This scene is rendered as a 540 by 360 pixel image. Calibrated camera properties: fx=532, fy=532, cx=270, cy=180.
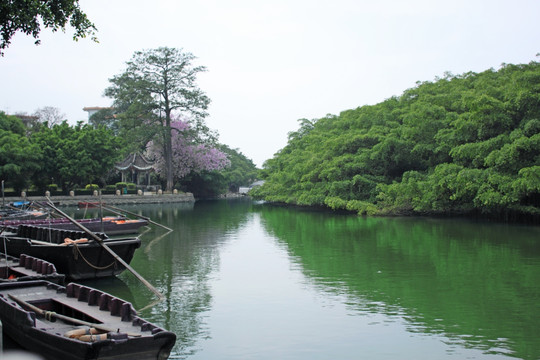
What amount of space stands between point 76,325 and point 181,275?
613cm

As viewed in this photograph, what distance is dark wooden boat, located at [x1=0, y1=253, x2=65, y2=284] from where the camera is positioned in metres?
9.09

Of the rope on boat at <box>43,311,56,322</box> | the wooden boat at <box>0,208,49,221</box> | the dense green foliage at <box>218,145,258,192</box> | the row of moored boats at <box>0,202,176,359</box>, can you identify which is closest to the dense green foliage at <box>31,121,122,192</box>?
→ the wooden boat at <box>0,208,49,221</box>

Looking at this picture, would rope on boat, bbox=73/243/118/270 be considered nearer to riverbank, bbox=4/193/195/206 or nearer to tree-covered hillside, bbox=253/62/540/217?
tree-covered hillside, bbox=253/62/540/217

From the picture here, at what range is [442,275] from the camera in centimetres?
1248

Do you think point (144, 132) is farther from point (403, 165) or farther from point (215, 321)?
point (215, 321)

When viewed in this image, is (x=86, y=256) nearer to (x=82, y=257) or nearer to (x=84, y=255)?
(x=84, y=255)

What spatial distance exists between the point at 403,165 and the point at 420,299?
2074cm

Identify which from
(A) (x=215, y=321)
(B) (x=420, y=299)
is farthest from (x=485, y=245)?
(A) (x=215, y=321)

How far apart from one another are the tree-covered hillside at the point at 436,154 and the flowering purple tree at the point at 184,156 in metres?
10.4

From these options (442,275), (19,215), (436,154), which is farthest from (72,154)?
(442,275)

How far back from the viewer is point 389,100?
3506 centimetres

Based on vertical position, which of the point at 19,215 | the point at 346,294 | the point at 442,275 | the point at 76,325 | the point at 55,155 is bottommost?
the point at 346,294

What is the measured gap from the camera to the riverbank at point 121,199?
39.3 m

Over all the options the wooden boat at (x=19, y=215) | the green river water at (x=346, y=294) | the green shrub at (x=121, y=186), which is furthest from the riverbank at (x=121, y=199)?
the green river water at (x=346, y=294)
